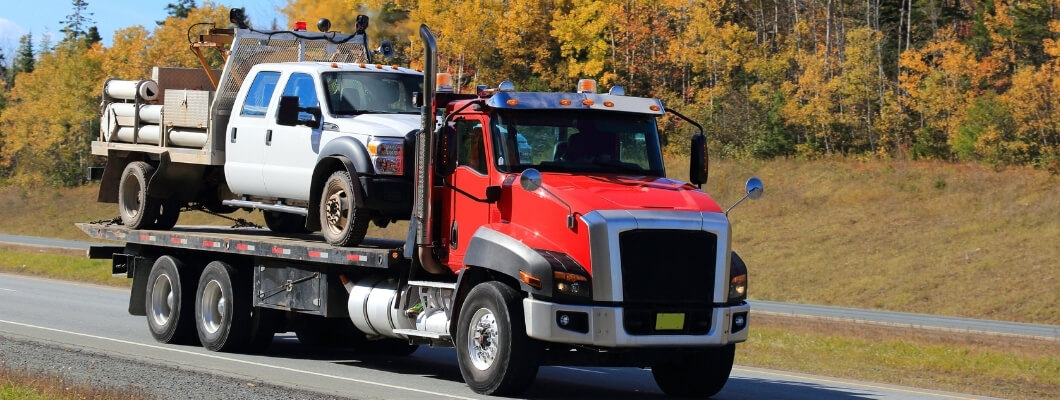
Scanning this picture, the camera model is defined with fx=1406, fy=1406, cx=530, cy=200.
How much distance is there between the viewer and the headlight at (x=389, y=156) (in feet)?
44.1

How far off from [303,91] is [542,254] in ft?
15.5

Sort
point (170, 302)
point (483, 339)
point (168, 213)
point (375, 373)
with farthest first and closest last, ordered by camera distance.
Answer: point (168, 213) → point (170, 302) → point (375, 373) → point (483, 339)

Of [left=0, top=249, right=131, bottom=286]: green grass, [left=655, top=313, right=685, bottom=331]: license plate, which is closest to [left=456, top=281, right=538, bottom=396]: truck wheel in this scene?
[left=655, top=313, right=685, bottom=331]: license plate

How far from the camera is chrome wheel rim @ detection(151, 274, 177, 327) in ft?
55.6

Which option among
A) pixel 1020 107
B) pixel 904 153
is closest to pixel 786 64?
pixel 904 153

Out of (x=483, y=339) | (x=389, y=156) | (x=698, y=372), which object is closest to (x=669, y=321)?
(x=698, y=372)

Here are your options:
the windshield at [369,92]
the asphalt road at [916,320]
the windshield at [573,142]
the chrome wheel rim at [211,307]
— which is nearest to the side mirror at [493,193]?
the windshield at [573,142]

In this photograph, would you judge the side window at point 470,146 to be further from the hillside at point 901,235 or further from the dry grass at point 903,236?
the dry grass at point 903,236

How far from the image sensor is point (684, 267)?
11531 millimetres

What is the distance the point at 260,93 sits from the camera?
1564cm

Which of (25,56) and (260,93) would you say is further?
(25,56)

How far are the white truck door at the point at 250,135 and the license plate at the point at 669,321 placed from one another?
224 inches

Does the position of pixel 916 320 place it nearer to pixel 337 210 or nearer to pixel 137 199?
pixel 137 199

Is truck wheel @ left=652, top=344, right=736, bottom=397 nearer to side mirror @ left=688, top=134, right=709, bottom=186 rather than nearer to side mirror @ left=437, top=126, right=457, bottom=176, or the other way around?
side mirror @ left=688, top=134, right=709, bottom=186
